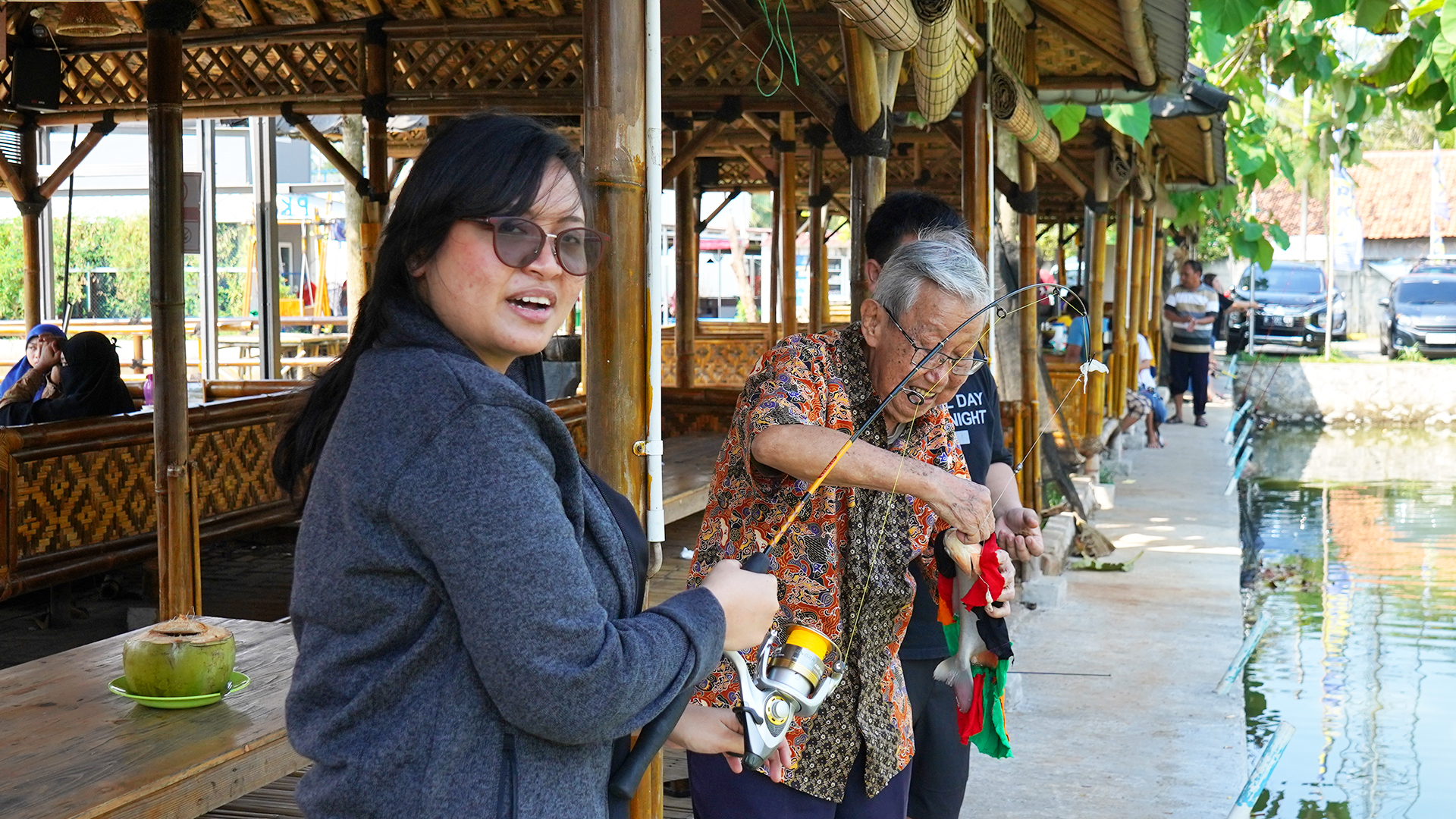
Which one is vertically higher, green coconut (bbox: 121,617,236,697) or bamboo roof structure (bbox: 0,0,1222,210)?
bamboo roof structure (bbox: 0,0,1222,210)

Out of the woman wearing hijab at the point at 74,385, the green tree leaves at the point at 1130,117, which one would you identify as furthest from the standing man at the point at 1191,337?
the woman wearing hijab at the point at 74,385

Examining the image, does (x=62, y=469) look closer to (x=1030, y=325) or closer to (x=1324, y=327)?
(x=1030, y=325)

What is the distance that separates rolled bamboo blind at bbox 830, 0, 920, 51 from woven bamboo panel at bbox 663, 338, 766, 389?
10.6 metres

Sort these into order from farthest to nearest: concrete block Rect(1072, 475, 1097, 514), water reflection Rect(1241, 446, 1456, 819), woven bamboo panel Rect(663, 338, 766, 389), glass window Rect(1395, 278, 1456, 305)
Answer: glass window Rect(1395, 278, 1456, 305), woven bamboo panel Rect(663, 338, 766, 389), concrete block Rect(1072, 475, 1097, 514), water reflection Rect(1241, 446, 1456, 819)

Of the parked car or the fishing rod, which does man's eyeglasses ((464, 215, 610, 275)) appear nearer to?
the fishing rod

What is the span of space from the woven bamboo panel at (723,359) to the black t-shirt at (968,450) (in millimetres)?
11152

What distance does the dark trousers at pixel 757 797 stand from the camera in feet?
7.40

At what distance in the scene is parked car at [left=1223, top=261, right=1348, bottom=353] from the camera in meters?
24.5

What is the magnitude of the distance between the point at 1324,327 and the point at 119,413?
948 inches

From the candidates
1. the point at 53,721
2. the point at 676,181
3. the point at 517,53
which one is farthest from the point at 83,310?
the point at 53,721

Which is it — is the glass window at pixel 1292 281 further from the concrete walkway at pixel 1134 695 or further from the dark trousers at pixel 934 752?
the dark trousers at pixel 934 752

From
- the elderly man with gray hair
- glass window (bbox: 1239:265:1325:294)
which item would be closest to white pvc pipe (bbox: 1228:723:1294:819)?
the elderly man with gray hair

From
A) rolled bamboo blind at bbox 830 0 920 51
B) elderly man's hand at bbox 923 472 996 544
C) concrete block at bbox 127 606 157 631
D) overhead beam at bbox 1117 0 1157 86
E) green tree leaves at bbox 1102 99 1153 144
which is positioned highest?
overhead beam at bbox 1117 0 1157 86

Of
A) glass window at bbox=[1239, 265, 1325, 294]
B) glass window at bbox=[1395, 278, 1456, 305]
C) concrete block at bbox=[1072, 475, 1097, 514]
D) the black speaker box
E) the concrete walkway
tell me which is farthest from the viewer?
glass window at bbox=[1239, 265, 1325, 294]
